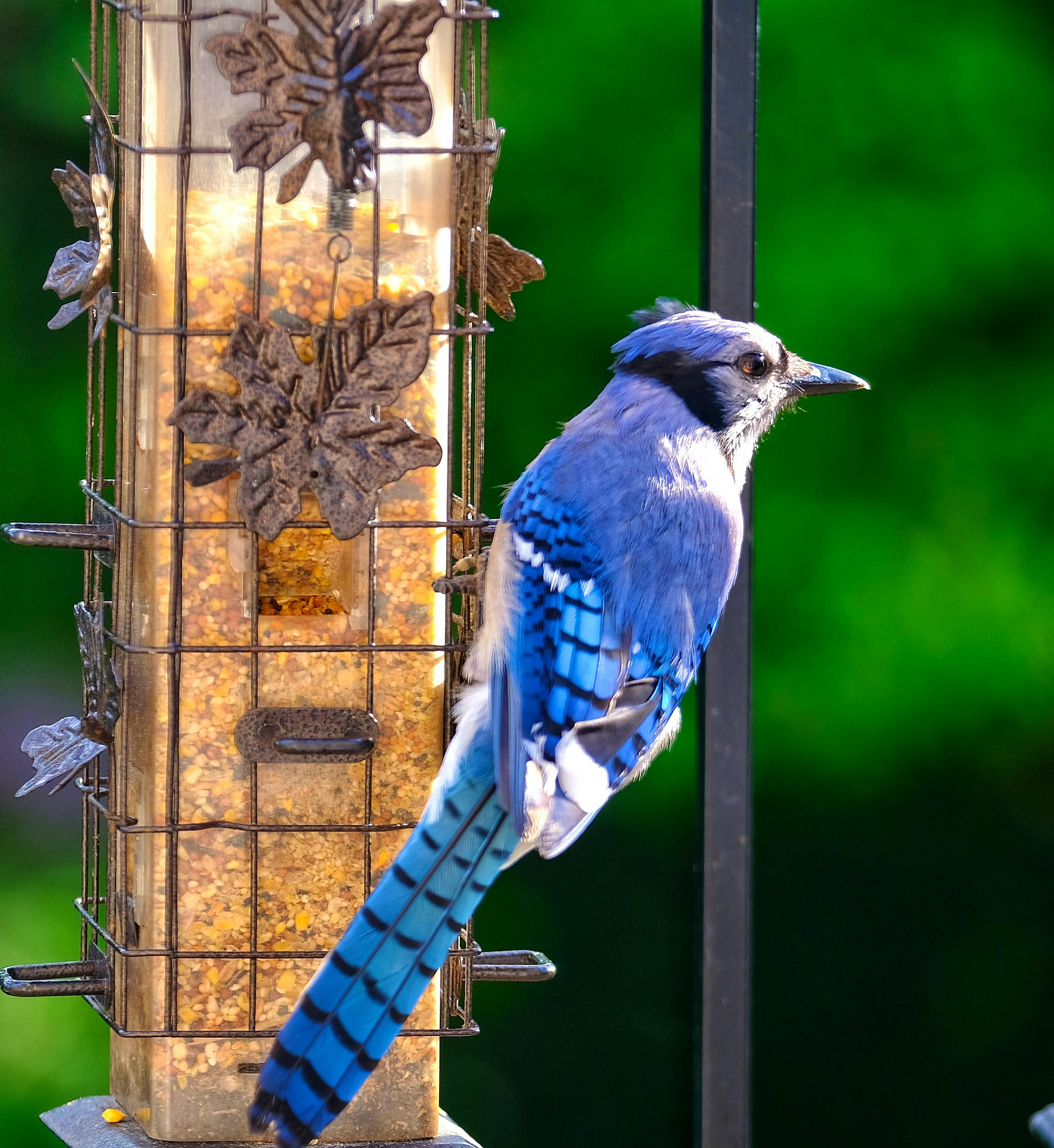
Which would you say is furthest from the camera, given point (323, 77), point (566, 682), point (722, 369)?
point (722, 369)

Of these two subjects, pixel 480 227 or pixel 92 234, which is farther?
pixel 480 227

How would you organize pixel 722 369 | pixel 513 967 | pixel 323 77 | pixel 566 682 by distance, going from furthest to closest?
pixel 722 369
pixel 513 967
pixel 566 682
pixel 323 77

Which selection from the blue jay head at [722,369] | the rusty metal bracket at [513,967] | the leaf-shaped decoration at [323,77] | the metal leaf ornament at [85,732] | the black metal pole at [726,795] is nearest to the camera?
the black metal pole at [726,795]

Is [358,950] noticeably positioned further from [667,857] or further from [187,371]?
[667,857]

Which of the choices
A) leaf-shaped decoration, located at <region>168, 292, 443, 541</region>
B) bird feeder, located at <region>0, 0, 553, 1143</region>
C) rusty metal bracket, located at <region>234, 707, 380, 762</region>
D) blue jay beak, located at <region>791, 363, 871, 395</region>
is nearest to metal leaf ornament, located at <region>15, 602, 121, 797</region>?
bird feeder, located at <region>0, 0, 553, 1143</region>

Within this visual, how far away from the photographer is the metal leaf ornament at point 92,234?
2.29 meters

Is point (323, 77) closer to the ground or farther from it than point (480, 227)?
farther from it

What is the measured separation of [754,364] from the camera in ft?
8.78

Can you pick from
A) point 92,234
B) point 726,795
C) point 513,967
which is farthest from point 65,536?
point 726,795

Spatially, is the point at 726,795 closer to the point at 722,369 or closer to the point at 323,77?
the point at 722,369

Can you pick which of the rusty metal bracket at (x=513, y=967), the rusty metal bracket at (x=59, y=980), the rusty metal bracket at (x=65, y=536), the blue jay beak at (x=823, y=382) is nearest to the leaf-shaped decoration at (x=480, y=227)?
the blue jay beak at (x=823, y=382)

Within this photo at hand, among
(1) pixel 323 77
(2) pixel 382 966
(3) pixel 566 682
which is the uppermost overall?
(1) pixel 323 77

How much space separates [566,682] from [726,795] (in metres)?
0.31

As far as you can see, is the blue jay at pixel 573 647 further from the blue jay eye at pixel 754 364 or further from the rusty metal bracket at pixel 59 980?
the rusty metal bracket at pixel 59 980
